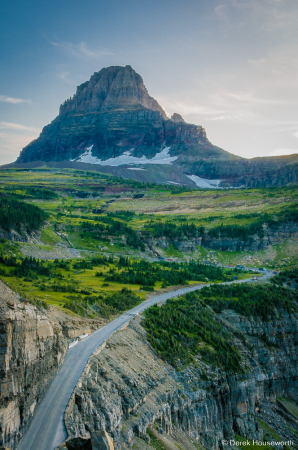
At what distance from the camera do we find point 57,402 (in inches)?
912

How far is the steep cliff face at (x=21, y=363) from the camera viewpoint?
747 inches

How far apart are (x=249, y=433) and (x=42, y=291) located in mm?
31771

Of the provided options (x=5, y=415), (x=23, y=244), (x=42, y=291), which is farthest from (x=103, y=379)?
(x=23, y=244)

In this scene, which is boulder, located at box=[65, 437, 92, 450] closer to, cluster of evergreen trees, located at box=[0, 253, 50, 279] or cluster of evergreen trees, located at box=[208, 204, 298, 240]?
cluster of evergreen trees, located at box=[0, 253, 50, 279]

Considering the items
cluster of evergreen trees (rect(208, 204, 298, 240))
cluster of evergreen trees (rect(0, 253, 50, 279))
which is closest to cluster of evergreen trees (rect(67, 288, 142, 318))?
cluster of evergreen trees (rect(0, 253, 50, 279))

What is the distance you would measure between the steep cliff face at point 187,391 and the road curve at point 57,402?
60 centimetres

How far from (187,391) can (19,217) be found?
236ft

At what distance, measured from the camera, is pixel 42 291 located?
5159cm

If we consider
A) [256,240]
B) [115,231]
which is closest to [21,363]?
[115,231]

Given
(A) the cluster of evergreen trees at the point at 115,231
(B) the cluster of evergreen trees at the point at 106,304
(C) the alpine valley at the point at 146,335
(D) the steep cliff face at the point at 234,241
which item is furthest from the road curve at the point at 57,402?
(D) the steep cliff face at the point at 234,241

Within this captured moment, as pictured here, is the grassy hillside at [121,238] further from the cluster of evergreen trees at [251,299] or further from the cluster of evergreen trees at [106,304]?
the cluster of evergreen trees at [251,299]

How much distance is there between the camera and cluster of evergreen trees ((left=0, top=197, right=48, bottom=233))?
91.2 metres

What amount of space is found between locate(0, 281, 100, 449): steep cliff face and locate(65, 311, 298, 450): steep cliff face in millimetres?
2603

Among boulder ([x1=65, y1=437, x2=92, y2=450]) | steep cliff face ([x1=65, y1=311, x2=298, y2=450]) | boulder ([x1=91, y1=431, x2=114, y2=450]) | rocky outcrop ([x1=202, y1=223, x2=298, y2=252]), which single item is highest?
boulder ([x1=91, y1=431, x2=114, y2=450])
